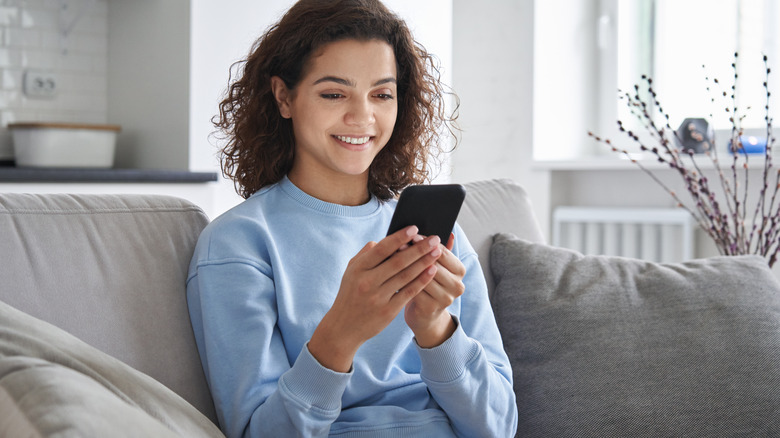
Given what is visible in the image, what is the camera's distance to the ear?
1.32 m

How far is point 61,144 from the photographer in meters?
2.81

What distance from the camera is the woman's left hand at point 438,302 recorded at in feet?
3.42

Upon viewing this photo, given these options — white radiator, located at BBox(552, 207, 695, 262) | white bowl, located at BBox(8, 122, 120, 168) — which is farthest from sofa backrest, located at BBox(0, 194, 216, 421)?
white radiator, located at BBox(552, 207, 695, 262)

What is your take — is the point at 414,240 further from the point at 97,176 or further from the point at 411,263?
the point at 97,176

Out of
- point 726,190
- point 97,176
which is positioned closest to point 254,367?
point 726,190

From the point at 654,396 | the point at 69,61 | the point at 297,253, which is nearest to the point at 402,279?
the point at 297,253

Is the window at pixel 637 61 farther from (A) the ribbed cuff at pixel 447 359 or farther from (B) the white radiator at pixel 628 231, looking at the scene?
(A) the ribbed cuff at pixel 447 359

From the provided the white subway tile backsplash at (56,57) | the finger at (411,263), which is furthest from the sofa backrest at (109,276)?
the white subway tile backsplash at (56,57)

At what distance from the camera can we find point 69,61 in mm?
3168

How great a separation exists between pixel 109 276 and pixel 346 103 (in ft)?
1.39

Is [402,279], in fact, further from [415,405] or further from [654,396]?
[654,396]

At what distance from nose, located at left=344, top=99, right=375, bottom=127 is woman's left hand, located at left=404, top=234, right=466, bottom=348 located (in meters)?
0.26

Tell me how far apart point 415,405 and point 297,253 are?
0.28 m

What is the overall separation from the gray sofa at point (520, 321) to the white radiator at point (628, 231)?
5.31ft
